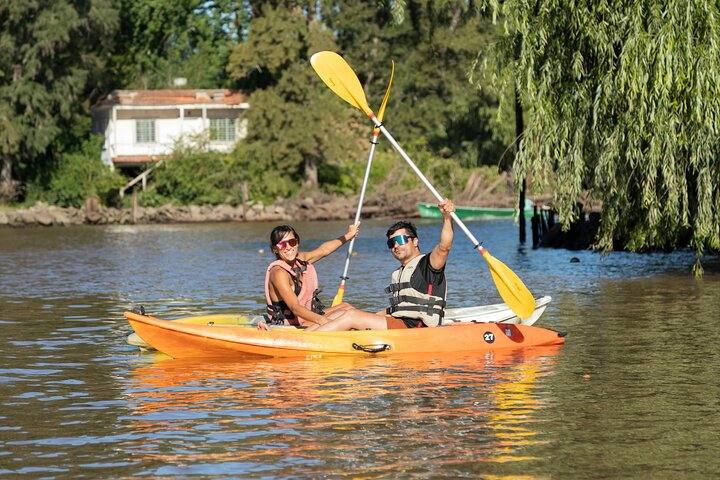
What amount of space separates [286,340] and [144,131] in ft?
176

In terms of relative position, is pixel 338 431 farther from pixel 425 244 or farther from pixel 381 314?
pixel 425 244

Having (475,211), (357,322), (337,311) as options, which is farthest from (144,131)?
(357,322)

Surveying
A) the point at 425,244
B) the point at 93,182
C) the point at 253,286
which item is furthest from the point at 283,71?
the point at 253,286

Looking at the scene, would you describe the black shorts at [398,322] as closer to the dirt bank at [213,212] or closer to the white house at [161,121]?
the dirt bank at [213,212]

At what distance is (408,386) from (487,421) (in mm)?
1934

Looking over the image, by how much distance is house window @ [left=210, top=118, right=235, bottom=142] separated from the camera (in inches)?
2653

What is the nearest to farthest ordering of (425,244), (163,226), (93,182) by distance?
(425,244), (163,226), (93,182)

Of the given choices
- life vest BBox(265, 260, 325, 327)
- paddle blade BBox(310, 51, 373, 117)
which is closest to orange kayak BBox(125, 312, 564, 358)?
life vest BBox(265, 260, 325, 327)

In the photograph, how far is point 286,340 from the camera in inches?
548

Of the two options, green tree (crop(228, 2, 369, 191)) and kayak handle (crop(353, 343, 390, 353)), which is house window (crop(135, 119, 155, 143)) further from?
kayak handle (crop(353, 343, 390, 353))

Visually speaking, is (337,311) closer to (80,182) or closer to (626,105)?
(626,105)

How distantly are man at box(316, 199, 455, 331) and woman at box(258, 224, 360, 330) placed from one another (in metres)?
0.30

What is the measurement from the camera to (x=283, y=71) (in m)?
64.1

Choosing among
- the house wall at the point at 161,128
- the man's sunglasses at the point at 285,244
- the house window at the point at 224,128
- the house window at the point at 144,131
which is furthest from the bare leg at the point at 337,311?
the house window at the point at 224,128
